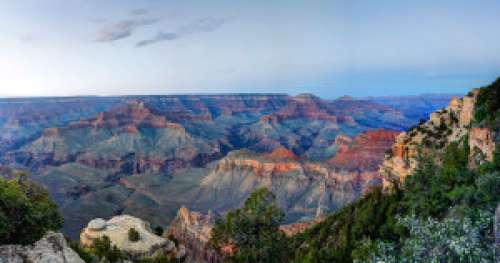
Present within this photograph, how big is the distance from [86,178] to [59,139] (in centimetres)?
6507

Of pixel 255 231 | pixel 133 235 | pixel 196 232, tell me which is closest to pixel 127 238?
pixel 133 235

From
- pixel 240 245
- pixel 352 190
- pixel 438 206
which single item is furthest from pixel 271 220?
pixel 352 190

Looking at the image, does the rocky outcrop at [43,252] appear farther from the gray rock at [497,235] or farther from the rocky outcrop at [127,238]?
the gray rock at [497,235]

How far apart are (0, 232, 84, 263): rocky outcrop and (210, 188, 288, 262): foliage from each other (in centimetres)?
955

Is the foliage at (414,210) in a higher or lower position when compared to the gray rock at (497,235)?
lower

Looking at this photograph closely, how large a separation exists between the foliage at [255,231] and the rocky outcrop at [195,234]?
25888 millimetres

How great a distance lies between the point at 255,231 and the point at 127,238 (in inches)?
670

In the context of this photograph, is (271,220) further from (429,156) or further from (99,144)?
(99,144)

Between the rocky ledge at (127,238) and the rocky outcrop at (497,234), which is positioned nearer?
the rocky outcrop at (497,234)

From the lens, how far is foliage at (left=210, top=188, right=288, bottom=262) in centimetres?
2667

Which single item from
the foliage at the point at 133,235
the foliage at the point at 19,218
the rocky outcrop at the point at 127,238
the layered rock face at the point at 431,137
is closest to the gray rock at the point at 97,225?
the rocky outcrop at the point at 127,238

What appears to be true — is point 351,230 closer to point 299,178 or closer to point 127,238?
point 127,238

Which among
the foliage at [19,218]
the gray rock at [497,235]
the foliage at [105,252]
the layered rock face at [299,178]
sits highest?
the gray rock at [497,235]

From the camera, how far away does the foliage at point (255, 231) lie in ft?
87.5
